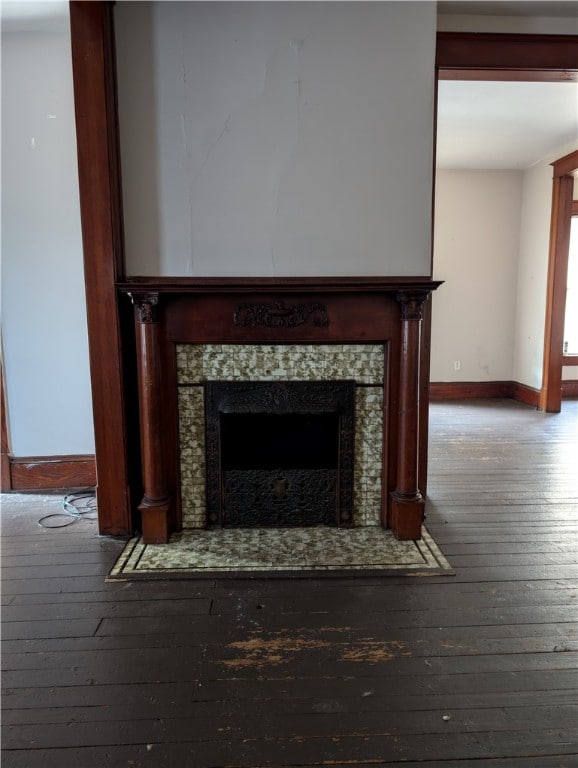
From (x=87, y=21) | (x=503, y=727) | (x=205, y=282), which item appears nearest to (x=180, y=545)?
(x=205, y=282)

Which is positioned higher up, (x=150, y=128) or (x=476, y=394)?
(x=150, y=128)

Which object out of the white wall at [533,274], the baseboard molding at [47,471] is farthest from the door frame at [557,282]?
the baseboard molding at [47,471]

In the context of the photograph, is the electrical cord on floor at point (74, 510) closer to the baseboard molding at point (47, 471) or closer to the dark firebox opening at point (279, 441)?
the baseboard molding at point (47, 471)

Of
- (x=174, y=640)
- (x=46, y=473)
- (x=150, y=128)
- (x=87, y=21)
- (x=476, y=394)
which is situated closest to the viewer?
(x=174, y=640)

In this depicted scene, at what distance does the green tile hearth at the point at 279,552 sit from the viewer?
2293 mm

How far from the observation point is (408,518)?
2561 mm

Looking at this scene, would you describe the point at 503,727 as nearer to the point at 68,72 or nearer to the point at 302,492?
the point at 302,492

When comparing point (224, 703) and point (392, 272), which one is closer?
point (224, 703)

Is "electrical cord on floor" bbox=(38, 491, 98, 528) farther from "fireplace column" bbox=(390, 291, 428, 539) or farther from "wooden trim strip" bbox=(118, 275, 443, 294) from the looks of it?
"fireplace column" bbox=(390, 291, 428, 539)

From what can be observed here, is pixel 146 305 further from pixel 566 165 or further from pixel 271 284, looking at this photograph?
pixel 566 165

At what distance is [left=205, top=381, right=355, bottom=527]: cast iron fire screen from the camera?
261 cm

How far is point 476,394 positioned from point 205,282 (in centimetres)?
498

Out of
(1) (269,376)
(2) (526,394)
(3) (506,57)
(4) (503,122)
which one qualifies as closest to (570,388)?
(2) (526,394)

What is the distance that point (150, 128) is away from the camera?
243cm
